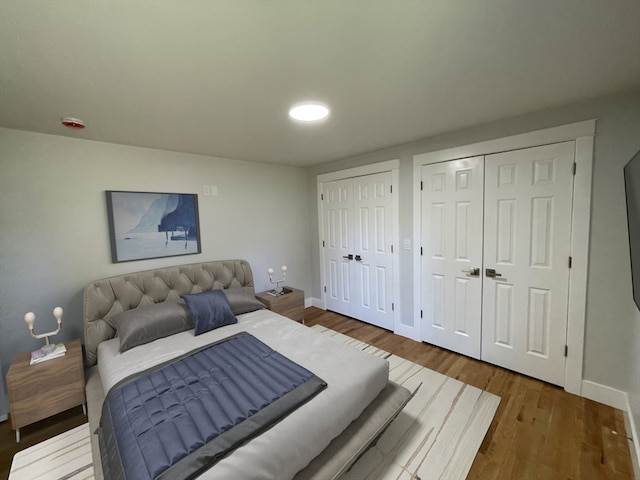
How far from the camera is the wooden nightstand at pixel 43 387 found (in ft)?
5.67

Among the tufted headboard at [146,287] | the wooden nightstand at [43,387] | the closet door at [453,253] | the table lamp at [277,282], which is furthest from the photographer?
the table lamp at [277,282]

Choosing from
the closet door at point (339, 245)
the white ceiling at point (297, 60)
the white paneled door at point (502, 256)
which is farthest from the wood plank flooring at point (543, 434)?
the white ceiling at point (297, 60)

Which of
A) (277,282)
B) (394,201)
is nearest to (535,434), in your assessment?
(394,201)

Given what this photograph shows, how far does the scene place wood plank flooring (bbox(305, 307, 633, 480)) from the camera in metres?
1.48

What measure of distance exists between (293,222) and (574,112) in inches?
127

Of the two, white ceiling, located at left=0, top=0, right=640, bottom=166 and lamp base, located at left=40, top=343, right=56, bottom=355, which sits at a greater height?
white ceiling, located at left=0, top=0, right=640, bottom=166

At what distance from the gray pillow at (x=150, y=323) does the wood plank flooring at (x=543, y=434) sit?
240cm

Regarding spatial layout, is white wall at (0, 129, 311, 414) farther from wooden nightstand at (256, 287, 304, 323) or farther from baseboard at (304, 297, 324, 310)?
baseboard at (304, 297, 324, 310)

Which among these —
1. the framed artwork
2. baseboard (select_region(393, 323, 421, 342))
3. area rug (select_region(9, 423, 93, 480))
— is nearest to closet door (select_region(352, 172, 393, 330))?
baseboard (select_region(393, 323, 421, 342))

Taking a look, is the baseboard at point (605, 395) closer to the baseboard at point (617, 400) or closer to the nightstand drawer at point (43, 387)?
the baseboard at point (617, 400)

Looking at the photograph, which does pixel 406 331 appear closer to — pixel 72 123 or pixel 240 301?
pixel 240 301

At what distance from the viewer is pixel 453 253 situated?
8.75 ft

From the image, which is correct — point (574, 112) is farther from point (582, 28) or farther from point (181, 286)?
point (181, 286)

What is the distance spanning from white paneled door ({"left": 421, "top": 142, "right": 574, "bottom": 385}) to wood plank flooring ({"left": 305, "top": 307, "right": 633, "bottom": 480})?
211mm
